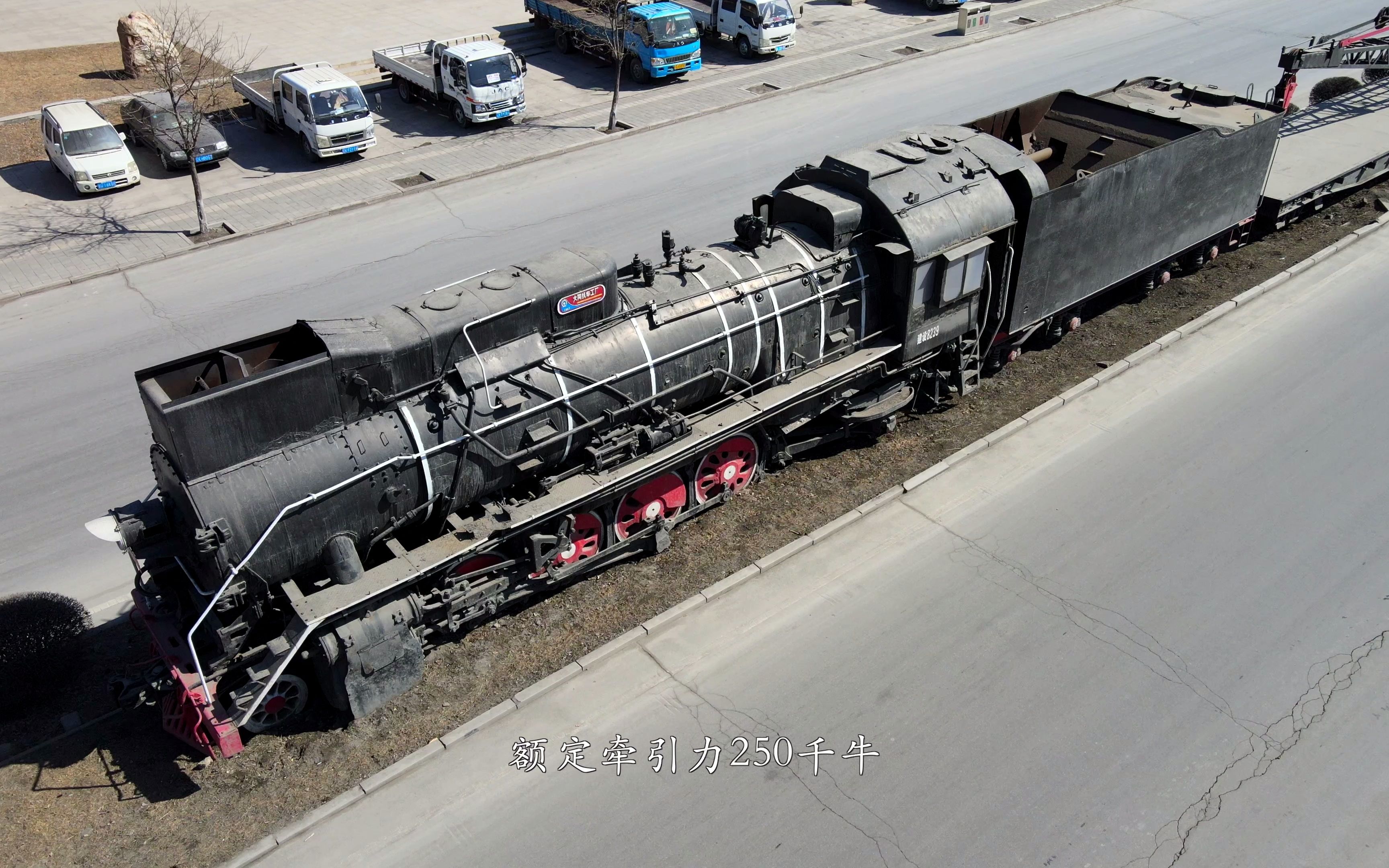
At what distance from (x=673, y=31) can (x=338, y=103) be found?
381 inches

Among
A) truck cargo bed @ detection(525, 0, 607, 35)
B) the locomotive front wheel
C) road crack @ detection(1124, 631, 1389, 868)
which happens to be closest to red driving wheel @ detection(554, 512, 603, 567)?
the locomotive front wheel

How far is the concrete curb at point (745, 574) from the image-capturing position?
27.3 ft

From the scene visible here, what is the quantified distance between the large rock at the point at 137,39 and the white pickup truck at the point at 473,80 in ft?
25.0

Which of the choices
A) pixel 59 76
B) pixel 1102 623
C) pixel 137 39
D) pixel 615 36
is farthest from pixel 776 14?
pixel 1102 623

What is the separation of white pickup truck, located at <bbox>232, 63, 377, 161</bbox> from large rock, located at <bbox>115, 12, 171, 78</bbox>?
5.76 m

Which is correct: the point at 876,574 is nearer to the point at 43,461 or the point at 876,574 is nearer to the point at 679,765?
the point at 679,765

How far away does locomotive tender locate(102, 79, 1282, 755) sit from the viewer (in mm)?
8500

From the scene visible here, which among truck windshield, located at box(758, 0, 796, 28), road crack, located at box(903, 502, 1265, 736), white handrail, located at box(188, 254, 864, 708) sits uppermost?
truck windshield, located at box(758, 0, 796, 28)

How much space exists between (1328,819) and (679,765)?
5.59 m

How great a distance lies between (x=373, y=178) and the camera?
21.9m

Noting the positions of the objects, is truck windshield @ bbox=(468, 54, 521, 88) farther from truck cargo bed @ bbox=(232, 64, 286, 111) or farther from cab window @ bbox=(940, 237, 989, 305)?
cab window @ bbox=(940, 237, 989, 305)

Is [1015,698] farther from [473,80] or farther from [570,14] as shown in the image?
[570,14]

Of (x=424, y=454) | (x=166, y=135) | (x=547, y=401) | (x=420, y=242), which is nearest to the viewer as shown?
(x=424, y=454)

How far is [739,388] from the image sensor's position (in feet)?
38.0
